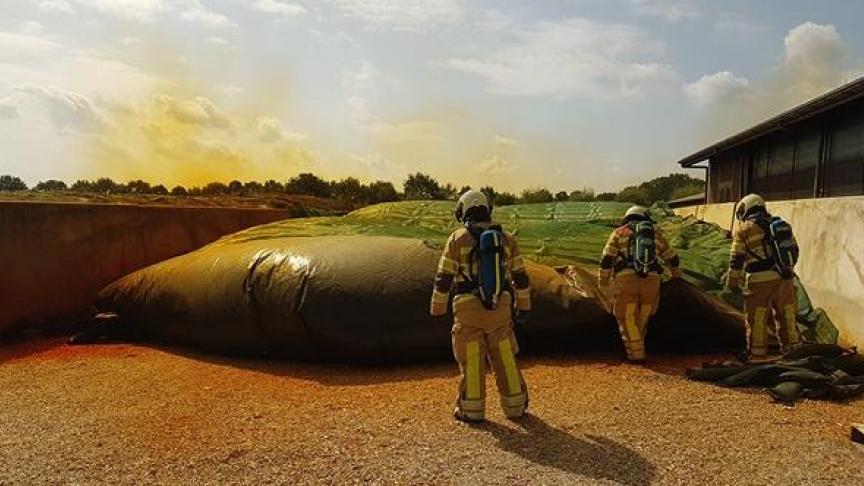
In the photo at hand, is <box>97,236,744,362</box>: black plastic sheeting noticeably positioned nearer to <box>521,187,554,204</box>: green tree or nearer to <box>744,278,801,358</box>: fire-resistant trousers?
<box>744,278,801,358</box>: fire-resistant trousers

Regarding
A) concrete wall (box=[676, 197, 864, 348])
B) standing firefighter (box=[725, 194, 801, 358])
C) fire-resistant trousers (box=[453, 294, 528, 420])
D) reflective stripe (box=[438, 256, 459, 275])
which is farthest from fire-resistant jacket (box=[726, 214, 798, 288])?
reflective stripe (box=[438, 256, 459, 275])

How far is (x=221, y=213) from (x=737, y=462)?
10473 millimetres

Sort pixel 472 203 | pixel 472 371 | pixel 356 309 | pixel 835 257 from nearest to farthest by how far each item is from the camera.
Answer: pixel 472 371 → pixel 472 203 → pixel 356 309 → pixel 835 257

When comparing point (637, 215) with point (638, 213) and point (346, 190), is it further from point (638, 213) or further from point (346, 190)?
point (346, 190)

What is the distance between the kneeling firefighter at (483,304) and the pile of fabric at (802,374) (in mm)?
2376

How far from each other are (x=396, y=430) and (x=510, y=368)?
1.05m

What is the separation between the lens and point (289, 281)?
7.35 metres

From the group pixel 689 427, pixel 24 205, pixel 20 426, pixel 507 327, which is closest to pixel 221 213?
pixel 24 205

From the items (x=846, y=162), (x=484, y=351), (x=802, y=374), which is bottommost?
(x=802, y=374)

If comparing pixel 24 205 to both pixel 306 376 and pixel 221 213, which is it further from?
pixel 306 376

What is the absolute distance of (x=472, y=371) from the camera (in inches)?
204

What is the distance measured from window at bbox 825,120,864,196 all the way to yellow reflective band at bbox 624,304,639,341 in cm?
673

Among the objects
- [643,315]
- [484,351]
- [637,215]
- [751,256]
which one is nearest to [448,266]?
[484,351]

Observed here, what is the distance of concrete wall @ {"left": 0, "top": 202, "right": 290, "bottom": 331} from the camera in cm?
904
